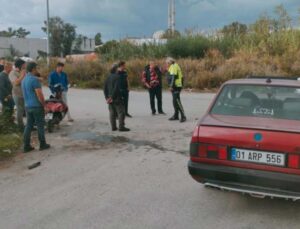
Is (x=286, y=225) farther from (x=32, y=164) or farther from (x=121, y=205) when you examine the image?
(x=32, y=164)

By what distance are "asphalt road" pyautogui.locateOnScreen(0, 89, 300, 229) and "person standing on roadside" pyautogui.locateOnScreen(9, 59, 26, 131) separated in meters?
1.10

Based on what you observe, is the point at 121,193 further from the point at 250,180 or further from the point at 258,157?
the point at 258,157

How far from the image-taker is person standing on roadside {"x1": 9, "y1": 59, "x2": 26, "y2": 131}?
9930mm

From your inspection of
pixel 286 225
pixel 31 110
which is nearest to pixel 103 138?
pixel 31 110

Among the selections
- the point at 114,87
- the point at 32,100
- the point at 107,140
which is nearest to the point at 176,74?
the point at 114,87

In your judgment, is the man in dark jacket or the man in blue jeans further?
the man in dark jacket

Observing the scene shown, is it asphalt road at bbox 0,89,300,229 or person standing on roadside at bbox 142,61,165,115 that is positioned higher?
person standing on roadside at bbox 142,61,165,115

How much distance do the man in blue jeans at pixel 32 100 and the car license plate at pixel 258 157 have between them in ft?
15.6

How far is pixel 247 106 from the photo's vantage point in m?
5.68

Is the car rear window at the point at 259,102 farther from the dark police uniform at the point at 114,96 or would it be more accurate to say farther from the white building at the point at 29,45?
the white building at the point at 29,45

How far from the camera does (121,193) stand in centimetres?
609

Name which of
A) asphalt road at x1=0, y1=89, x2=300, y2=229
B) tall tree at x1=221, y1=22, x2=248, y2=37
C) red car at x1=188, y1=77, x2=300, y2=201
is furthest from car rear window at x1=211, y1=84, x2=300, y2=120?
tall tree at x1=221, y1=22, x2=248, y2=37

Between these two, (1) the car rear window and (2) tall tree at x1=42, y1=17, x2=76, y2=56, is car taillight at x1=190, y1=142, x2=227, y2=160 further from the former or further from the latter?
(2) tall tree at x1=42, y1=17, x2=76, y2=56

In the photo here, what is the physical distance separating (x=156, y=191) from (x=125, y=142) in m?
3.47
